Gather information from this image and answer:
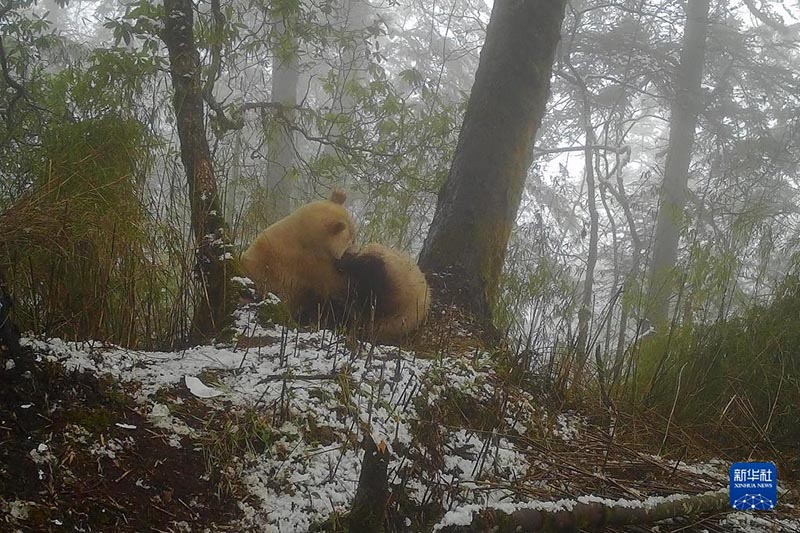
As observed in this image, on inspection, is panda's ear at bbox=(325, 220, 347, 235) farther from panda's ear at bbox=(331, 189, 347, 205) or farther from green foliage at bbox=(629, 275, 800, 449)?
green foliage at bbox=(629, 275, 800, 449)

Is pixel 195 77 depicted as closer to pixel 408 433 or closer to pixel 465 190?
pixel 465 190

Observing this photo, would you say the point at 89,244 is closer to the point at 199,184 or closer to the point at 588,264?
the point at 199,184

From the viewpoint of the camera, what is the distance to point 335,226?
10.9 feet

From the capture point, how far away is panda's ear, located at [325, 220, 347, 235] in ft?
10.9

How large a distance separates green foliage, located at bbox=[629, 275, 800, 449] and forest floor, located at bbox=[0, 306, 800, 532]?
1.07ft

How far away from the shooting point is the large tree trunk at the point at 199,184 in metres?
2.71

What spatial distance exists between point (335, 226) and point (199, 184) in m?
0.79

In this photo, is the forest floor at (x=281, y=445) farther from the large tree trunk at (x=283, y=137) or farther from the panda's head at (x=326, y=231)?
the large tree trunk at (x=283, y=137)

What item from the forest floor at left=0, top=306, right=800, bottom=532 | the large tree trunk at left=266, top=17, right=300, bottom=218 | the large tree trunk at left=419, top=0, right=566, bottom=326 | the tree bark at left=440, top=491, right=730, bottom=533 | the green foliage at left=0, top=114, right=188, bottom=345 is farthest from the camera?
the large tree trunk at left=266, top=17, right=300, bottom=218

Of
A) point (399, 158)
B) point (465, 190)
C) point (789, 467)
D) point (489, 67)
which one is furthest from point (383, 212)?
point (789, 467)

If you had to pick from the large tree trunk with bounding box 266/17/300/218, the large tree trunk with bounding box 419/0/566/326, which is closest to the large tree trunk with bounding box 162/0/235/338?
the large tree trunk with bounding box 266/17/300/218

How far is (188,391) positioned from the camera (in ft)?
6.69

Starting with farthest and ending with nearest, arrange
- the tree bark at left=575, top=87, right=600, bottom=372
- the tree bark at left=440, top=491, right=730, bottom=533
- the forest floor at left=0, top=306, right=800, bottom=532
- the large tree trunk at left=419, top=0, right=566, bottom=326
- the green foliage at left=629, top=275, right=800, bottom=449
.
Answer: the large tree trunk at left=419, top=0, right=566, bottom=326, the tree bark at left=575, top=87, right=600, bottom=372, the green foliage at left=629, top=275, right=800, bottom=449, the tree bark at left=440, top=491, right=730, bottom=533, the forest floor at left=0, top=306, right=800, bottom=532

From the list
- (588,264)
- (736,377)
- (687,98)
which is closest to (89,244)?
(736,377)
